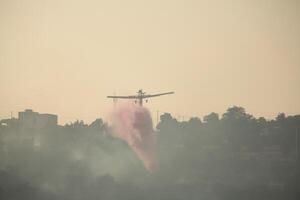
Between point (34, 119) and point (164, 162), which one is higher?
point (34, 119)

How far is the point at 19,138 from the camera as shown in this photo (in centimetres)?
13575

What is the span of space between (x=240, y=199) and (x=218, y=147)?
28.7 m

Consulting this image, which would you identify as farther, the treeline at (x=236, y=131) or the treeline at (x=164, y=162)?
the treeline at (x=236, y=131)

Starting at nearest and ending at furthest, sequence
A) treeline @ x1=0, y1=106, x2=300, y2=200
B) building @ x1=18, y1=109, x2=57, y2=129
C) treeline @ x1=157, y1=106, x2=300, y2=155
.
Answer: treeline @ x1=0, y1=106, x2=300, y2=200 < treeline @ x1=157, y1=106, x2=300, y2=155 < building @ x1=18, y1=109, x2=57, y2=129

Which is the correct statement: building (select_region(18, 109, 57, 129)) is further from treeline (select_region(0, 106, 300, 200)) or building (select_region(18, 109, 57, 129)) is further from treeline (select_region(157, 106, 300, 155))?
treeline (select_region(157, 106, 300, 155))

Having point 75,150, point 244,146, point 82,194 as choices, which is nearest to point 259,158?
point 244,146

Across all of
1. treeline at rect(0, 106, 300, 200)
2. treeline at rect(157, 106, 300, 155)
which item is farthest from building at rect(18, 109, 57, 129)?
treeline at rect(157, 106, 300, 155)

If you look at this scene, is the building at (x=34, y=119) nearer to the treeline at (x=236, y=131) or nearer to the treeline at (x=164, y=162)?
the treeline at (x=164, y=162)

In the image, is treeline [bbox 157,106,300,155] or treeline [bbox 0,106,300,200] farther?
treeline [bbox 157,106,300,155]

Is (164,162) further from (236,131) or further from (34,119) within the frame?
(34,119)

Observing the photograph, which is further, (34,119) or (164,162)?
(34,119)

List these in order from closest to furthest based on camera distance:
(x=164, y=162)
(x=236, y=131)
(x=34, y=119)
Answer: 1. (x=164, y=162)
2. (x=236, y=131)
3. (x=34, y=119)

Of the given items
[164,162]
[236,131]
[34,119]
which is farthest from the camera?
[34,119]

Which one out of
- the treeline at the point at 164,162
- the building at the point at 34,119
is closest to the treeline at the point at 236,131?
the treeline at the point at 164,162
